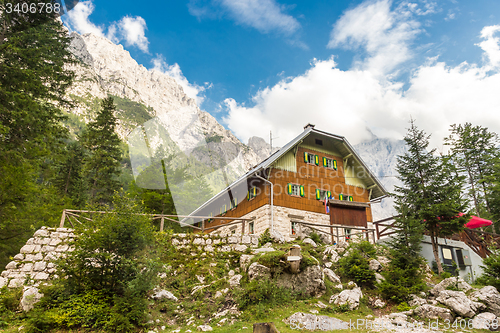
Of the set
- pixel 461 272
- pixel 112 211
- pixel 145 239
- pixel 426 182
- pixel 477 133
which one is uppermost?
pixel 477 133

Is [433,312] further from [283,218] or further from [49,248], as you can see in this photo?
[49,248]

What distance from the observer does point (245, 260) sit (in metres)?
12.5

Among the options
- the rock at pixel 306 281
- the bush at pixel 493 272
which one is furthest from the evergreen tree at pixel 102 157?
the bush at pixel 493 272

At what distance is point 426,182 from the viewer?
16078mm

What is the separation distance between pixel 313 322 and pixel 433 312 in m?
4.46

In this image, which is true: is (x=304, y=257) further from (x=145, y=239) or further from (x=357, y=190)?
(x=357, y=190)

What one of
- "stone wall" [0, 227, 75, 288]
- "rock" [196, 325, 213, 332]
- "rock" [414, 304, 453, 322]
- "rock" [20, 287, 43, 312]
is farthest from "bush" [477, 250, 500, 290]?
"rock" [20, 287, 43, 312]

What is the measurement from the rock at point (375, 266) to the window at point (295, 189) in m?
7.00

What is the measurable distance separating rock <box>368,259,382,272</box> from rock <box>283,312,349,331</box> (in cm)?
455

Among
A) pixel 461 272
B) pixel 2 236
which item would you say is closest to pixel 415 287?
pixel 461 272

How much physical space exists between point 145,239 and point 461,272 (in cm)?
1767

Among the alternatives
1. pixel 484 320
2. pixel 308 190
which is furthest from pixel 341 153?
pixel 484 320

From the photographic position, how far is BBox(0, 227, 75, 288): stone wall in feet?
35.7

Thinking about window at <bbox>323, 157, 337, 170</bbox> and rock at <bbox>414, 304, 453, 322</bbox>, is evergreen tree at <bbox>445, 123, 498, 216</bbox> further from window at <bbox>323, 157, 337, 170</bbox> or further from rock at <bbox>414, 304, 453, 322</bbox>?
rock at <bbox>414, 304, 453, 322</bbox>
